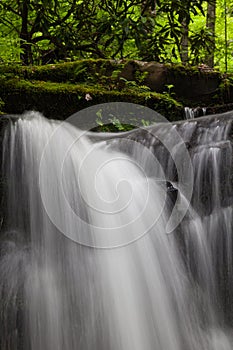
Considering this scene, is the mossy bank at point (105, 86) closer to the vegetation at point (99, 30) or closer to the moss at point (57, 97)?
the moss at point (57, 97)

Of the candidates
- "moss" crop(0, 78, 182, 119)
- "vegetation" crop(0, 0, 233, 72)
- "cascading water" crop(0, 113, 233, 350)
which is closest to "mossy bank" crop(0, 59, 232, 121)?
"moss" crop(0, 78, 182, 119)

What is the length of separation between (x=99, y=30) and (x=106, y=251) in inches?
88.5

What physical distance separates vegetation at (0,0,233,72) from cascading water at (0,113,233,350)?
1175mm

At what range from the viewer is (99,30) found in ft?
13.9

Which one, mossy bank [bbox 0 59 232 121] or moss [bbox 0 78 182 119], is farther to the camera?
mossy bank [bbox 0 59 232 121]

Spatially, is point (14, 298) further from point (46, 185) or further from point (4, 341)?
point (46, 185)

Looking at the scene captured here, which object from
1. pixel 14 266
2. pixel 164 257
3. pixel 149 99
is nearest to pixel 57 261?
pixel 14 266

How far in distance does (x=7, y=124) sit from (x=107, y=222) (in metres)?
1.19

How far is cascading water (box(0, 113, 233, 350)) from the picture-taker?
112 inches

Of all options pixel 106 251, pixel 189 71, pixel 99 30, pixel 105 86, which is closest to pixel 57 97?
pixel 105 86

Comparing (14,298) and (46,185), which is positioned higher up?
(46,185)

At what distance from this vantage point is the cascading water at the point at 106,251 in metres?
2.83

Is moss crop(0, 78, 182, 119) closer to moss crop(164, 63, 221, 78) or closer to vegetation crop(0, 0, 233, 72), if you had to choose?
vegetation crop(0, 0, 233, 72)

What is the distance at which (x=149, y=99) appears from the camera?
20.0 feet
